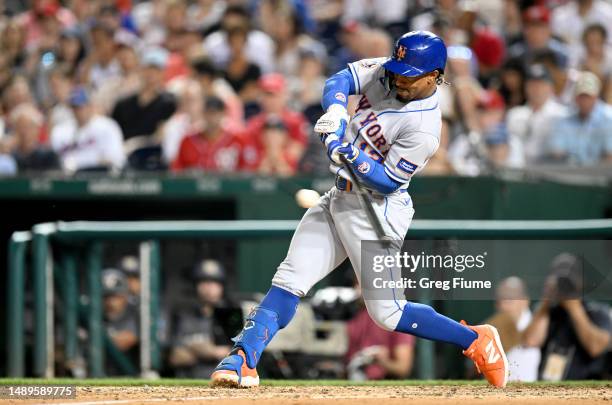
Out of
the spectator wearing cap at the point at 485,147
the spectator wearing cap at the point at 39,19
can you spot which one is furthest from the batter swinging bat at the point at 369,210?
the spectator wearing cap at the point at 39,19

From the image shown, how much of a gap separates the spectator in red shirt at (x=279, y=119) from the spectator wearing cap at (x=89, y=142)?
1141mm

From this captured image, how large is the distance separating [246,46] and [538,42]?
274 cm

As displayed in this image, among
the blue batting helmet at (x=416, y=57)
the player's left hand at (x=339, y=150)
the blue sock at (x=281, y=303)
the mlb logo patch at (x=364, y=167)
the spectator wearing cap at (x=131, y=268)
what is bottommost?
the spectator wearing cap at (x=131, y=268)

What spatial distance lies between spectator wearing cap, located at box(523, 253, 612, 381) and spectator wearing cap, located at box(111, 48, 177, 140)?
4.51 metres

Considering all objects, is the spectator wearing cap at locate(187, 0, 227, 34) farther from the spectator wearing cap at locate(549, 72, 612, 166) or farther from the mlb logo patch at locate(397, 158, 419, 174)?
the mlb logo patch at locate(397, 158, 419, 174)

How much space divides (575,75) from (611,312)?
3.97m

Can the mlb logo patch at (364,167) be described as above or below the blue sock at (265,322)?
above

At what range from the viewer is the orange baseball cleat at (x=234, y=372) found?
221 inches

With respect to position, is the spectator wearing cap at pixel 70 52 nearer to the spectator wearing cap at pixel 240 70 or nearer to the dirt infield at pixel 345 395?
the spectator wearing cap at pixel 240 70

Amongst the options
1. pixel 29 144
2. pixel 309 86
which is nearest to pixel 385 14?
pixel 309 86

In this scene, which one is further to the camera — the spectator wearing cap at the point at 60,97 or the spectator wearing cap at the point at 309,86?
the spectator wearing cap at the point at 60,97

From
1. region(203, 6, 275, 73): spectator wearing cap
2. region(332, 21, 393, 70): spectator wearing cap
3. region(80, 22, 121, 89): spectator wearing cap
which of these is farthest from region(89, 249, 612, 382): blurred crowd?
region(80, 22, 121, 89): spectator wearing cap

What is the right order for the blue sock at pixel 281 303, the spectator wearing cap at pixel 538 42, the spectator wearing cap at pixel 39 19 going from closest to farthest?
the blue sock at pixel 281 303
the spectator wearing cap at pixel 538 42
the spectator wearing cap at pixel 39 19

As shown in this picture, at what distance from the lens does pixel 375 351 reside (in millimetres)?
7883
